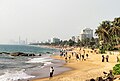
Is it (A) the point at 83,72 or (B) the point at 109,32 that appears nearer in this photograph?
(A) the point at 83,72

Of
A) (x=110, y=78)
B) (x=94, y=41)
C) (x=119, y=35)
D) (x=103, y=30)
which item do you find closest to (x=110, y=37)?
(x=103, y=30)

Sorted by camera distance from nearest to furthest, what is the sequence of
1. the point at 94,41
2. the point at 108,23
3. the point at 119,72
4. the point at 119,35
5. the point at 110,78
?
the point at 110,78 → the point at 119,72 → the point at 119,35 → the point at 108,23 → the point at 94,41

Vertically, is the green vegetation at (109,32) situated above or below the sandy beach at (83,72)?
above

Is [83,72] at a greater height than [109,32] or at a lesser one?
lesser

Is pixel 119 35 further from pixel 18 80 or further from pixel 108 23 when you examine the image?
pixel 18 80

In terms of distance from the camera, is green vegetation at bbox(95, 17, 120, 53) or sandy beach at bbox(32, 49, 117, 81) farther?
green vegetation at bbox(95, 17, 120, 53)

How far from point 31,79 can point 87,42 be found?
14938 cm

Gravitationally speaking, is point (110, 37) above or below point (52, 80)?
above

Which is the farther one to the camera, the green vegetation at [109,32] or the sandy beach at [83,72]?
the green vegetation at [109,32]

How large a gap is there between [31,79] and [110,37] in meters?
62.9

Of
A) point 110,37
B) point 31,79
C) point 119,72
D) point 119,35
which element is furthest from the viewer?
point 110,37

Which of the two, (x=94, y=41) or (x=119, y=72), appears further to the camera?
(x=94, y=41)

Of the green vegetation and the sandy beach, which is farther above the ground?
the green vegetation

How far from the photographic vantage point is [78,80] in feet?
79.2
